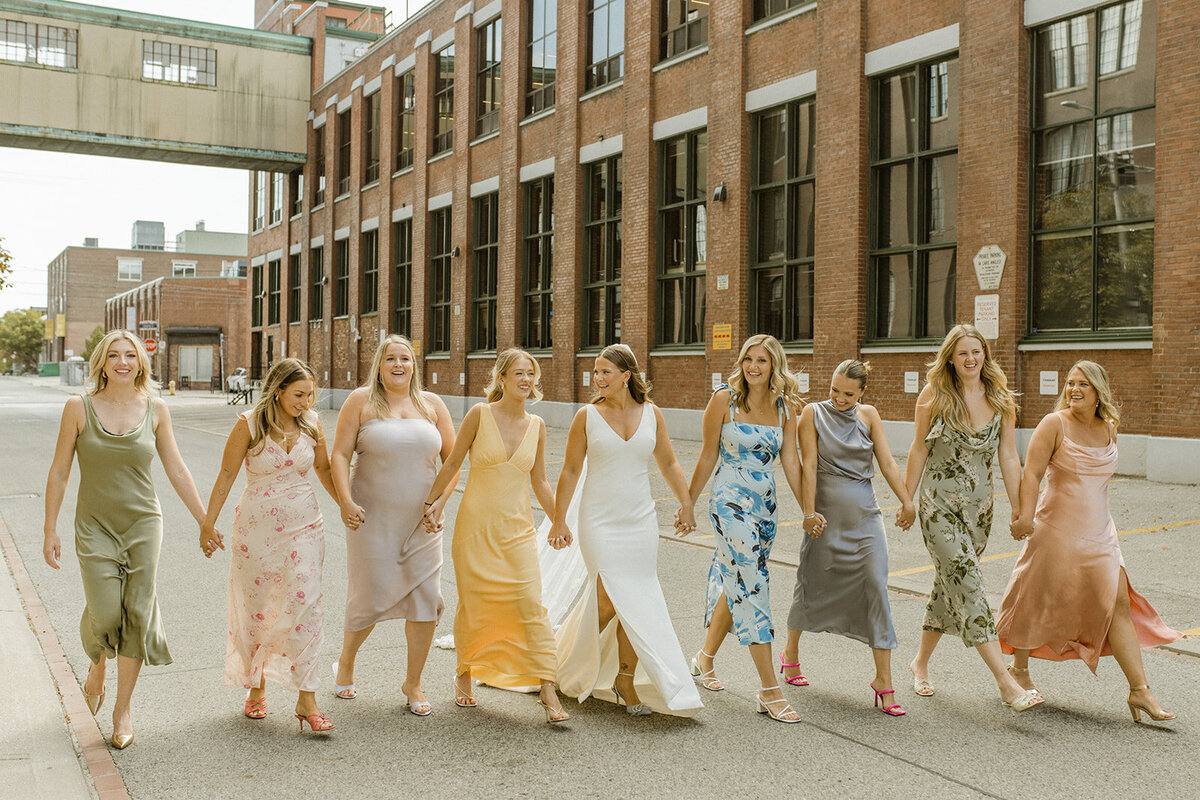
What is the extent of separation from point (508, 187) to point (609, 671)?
24145mm

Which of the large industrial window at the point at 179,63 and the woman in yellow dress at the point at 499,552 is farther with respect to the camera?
the large industrial window at the point at 179,63

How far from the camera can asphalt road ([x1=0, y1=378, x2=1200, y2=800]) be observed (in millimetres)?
4383

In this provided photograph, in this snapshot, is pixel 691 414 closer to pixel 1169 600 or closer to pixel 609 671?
pixel 1169 600

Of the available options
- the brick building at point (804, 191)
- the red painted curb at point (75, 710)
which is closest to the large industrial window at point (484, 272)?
the brick building at point (804, 191)

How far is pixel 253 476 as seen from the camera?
5.20 metres

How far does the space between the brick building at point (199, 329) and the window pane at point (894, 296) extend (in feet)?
209

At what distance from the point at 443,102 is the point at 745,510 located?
95.8ft

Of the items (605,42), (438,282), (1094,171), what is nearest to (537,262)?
(605,42)

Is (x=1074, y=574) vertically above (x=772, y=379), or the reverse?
(x=772, y=379)

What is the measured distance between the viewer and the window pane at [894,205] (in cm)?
1770

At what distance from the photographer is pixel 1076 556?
550 centimetres

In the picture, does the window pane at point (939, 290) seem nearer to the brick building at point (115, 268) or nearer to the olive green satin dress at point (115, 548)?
the olive green satin dress at point (115, 548)

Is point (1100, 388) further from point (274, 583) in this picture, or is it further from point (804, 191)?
point (804, 191)

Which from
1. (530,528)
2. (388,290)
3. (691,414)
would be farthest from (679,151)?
(530,528)
